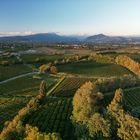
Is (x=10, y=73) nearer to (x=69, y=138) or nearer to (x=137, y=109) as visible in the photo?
(x=137, y=109)

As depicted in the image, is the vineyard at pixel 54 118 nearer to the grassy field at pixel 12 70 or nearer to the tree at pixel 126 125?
the tree at pixel 126 125

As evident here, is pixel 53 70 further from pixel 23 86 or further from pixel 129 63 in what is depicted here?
pixel 129 63

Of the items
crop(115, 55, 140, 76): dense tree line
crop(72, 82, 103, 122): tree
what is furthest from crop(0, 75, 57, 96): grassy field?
crop(115, 55, 140, 76): dense tree line

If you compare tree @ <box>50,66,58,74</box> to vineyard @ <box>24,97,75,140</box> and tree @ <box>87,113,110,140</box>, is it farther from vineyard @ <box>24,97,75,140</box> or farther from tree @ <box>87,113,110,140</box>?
tree @ <box>87,113,110,140</box>

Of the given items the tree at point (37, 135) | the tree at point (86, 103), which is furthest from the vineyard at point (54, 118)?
the tree at point (37, 135)

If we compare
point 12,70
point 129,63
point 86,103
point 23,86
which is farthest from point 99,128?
point 129,63
